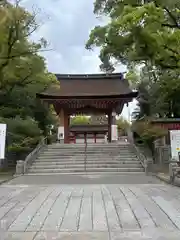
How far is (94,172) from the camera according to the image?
18.0 meters

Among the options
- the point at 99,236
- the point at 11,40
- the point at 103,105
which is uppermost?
the point at 11,40

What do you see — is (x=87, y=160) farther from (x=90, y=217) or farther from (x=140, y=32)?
(x=90, y=217)

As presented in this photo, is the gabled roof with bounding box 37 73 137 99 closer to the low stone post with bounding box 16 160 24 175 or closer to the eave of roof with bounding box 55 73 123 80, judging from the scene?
the eave of roof with bounding box 55 73 123 80

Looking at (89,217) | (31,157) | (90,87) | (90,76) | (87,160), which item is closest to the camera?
(89,217)

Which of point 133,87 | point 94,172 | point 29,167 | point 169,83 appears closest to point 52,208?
point 94,172

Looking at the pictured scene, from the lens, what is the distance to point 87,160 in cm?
2077

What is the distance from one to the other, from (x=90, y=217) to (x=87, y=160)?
49.2 ft

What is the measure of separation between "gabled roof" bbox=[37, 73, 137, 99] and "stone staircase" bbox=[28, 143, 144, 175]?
15.2ft

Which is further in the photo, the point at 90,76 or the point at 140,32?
the point at 90,76

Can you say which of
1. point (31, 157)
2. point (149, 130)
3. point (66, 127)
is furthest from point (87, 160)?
point (66, 127)

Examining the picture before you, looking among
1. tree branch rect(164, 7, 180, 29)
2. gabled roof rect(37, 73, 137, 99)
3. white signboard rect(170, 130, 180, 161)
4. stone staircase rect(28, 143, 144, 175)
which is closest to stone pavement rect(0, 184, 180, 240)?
white signboard rect(170, 130, 180, 161)

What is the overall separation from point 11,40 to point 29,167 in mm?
7633

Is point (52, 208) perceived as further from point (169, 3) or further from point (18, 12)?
point (18, 12)

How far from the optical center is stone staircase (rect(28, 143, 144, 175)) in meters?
18.6
